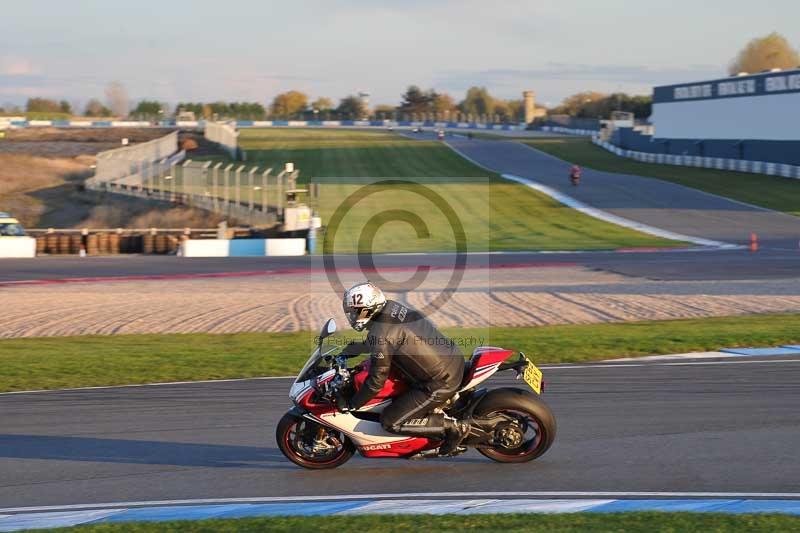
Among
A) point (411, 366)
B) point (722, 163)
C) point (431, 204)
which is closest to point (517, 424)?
point (411, 366)

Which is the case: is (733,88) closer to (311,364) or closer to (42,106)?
(311,364)

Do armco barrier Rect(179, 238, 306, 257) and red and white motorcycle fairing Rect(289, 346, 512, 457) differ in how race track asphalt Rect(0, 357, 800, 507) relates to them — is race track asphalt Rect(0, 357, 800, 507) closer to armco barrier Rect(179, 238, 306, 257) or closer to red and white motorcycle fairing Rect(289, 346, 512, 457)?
red and white motorcycle fairing Rect(289, 346, 512, 457)

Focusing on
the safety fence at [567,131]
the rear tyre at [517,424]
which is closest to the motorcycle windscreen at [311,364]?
the rear tyre at [517,424]

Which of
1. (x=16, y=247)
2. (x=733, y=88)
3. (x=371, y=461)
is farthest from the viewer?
(x=733, y=88)

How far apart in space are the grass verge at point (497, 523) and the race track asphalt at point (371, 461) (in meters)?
0.88

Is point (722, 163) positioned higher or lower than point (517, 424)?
higher

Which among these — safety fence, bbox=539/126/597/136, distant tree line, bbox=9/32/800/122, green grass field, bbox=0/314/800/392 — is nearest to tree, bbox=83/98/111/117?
distant tree line, bbox=9/32/800/122

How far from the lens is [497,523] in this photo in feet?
21.4

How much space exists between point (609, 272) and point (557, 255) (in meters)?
6.34

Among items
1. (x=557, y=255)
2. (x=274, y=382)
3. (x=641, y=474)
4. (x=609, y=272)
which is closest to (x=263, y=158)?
(x=557, y=255)

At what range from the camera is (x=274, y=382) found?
1243cm

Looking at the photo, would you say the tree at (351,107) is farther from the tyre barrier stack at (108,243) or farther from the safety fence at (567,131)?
the tyre barrier stack at (108,243)

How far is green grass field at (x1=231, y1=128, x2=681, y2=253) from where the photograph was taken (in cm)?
3778

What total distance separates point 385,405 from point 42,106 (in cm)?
18229
